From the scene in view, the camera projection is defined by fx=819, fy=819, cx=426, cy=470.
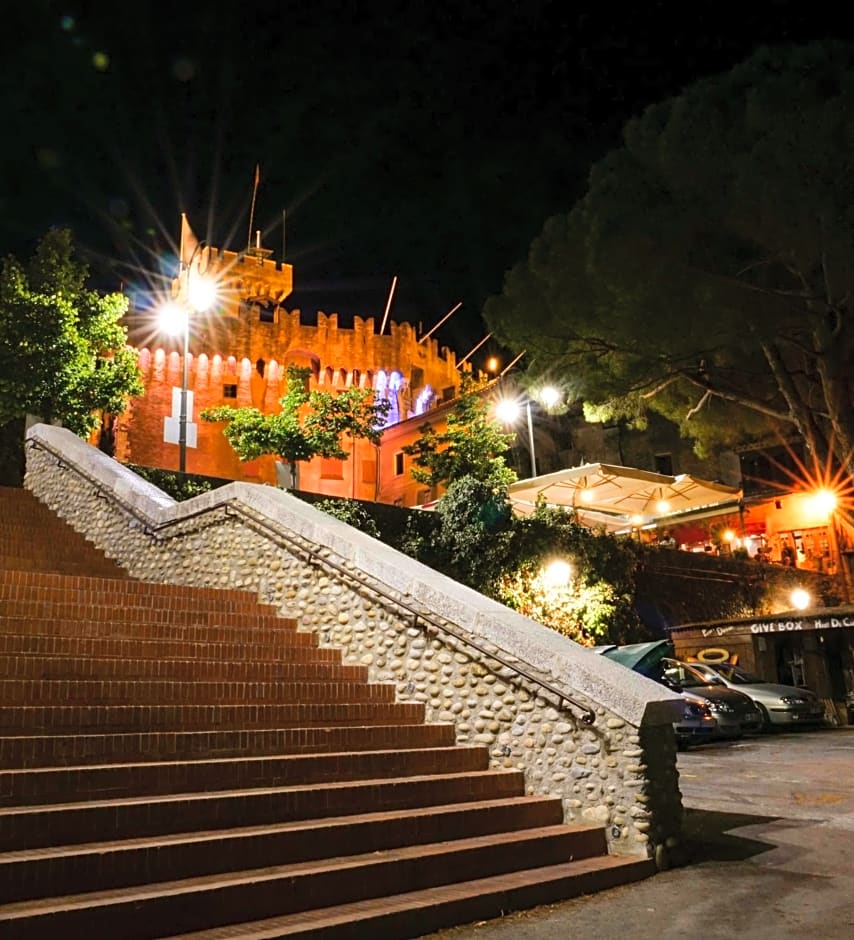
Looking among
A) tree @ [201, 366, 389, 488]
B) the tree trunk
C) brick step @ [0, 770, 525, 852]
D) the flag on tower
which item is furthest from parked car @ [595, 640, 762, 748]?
the flag on tower

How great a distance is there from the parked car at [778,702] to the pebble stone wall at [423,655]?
347 inches

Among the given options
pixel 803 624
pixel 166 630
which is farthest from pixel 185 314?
pixel 803 624

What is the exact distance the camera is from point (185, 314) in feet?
54.9

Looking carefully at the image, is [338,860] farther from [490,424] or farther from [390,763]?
[490,424]

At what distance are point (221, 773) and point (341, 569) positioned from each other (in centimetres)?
295

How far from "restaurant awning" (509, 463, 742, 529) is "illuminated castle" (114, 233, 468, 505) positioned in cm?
1121

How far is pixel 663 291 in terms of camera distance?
50.4ft

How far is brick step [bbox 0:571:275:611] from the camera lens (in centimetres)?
707

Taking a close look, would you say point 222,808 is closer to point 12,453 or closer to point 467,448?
point 12,453

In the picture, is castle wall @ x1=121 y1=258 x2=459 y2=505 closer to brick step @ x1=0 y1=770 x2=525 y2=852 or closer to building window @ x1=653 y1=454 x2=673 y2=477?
building window @ x1=653 y1=454 x2=673 y2=477

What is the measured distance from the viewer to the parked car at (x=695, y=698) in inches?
457

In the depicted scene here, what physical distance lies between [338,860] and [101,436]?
27.3 metres

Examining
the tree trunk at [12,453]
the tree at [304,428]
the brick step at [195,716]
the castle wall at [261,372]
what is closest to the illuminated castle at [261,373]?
the castle wall at [261,372]

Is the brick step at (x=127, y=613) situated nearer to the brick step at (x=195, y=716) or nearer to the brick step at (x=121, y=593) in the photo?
the brick step at (x=121, y=593)
